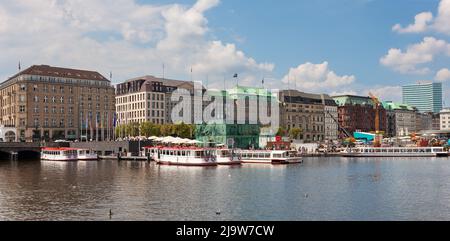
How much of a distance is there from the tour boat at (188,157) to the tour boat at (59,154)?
3981 centimetres

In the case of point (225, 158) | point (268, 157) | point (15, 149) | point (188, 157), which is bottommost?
point (268, 157)

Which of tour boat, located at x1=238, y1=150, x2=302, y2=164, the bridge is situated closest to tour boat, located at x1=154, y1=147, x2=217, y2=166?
tour boat, located at x1=238, y1=150, x2=302, y2=164

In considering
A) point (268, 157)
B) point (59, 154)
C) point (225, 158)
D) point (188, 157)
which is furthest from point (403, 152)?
point (59, 154)

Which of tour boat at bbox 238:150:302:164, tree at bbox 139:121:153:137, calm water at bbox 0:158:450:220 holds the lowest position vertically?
calm water at bbox 0:158:450:220

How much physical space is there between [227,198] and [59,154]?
10902cm

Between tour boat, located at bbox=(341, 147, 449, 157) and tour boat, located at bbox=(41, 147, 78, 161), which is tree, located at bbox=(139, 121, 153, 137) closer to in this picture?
tour boat, located at bbox=(41, 147, 78, 161)

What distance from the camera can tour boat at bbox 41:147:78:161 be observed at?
6064 inches

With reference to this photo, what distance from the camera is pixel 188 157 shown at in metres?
121

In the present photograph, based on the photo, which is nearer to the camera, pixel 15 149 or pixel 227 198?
pixel 227 198

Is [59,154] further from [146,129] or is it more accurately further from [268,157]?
[268,157]

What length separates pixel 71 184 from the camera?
78125 mm

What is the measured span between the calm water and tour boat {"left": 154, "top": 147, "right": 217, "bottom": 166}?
98.5ft

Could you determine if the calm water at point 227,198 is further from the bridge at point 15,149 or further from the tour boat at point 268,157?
the bridge at point 15,149

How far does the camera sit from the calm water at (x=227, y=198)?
1965 inches
